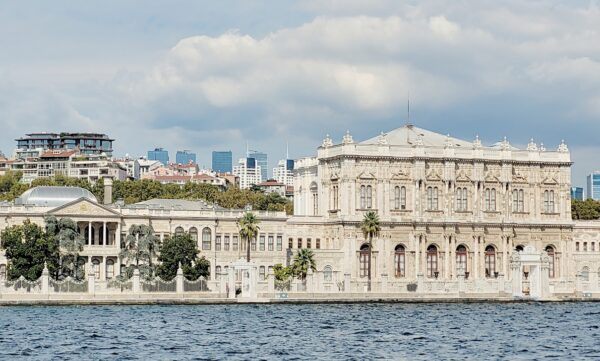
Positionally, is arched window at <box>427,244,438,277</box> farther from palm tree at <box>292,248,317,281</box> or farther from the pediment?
the pediment

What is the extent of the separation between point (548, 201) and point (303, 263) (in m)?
23.7

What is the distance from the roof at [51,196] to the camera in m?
102

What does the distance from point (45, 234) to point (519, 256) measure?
30.5m

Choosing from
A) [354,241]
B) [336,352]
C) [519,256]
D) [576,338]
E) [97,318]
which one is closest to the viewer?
[336,352]

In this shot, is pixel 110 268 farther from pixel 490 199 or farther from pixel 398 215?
pixel 490 199

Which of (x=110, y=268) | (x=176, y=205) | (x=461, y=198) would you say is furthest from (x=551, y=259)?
(x=110, y=268)

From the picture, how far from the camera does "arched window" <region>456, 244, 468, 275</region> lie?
107750 millimetres

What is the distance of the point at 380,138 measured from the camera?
349 feet

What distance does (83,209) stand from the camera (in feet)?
325

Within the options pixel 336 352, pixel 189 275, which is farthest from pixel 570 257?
pixel 336 352

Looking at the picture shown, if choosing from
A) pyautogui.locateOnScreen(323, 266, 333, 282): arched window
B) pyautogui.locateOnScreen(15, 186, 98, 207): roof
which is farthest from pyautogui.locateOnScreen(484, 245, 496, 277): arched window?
pyautogui.locateOnScreen(15, 186, 98, 207): roof

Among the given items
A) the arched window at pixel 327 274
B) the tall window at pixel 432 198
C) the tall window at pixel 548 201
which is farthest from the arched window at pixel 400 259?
the tall window at pixel 548 201

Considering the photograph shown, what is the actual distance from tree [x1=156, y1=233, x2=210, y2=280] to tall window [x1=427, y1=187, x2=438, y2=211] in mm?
19048

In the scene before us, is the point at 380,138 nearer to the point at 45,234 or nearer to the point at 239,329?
the point at 45,234
